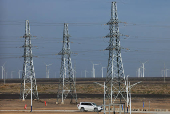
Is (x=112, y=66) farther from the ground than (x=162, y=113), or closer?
farther from the ground

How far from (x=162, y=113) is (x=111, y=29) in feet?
62.6

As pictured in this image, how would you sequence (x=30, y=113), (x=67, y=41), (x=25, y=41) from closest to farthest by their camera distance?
(x=30, y=113), (x=67, y=41), (x=25, y=41)

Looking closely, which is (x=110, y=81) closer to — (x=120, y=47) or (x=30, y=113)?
(x=120, y=47)

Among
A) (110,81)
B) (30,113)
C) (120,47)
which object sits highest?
(120,47)

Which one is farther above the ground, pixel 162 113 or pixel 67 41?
pixel 67 41

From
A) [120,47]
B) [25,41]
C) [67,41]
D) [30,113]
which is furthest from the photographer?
[25,41]

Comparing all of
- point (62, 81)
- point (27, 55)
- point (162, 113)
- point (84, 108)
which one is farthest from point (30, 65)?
point (162, 113)

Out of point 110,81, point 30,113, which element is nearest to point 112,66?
point 110,81

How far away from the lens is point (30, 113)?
219ft

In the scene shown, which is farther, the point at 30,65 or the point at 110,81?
the point at 30,65

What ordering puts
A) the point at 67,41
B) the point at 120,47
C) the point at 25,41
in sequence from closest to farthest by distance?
the point at 120,47, the point at 67,41, the point at 25,41

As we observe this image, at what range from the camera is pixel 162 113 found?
221ft

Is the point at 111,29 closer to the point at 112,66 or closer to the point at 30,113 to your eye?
the point at 112,66

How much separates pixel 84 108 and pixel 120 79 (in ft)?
31.1
